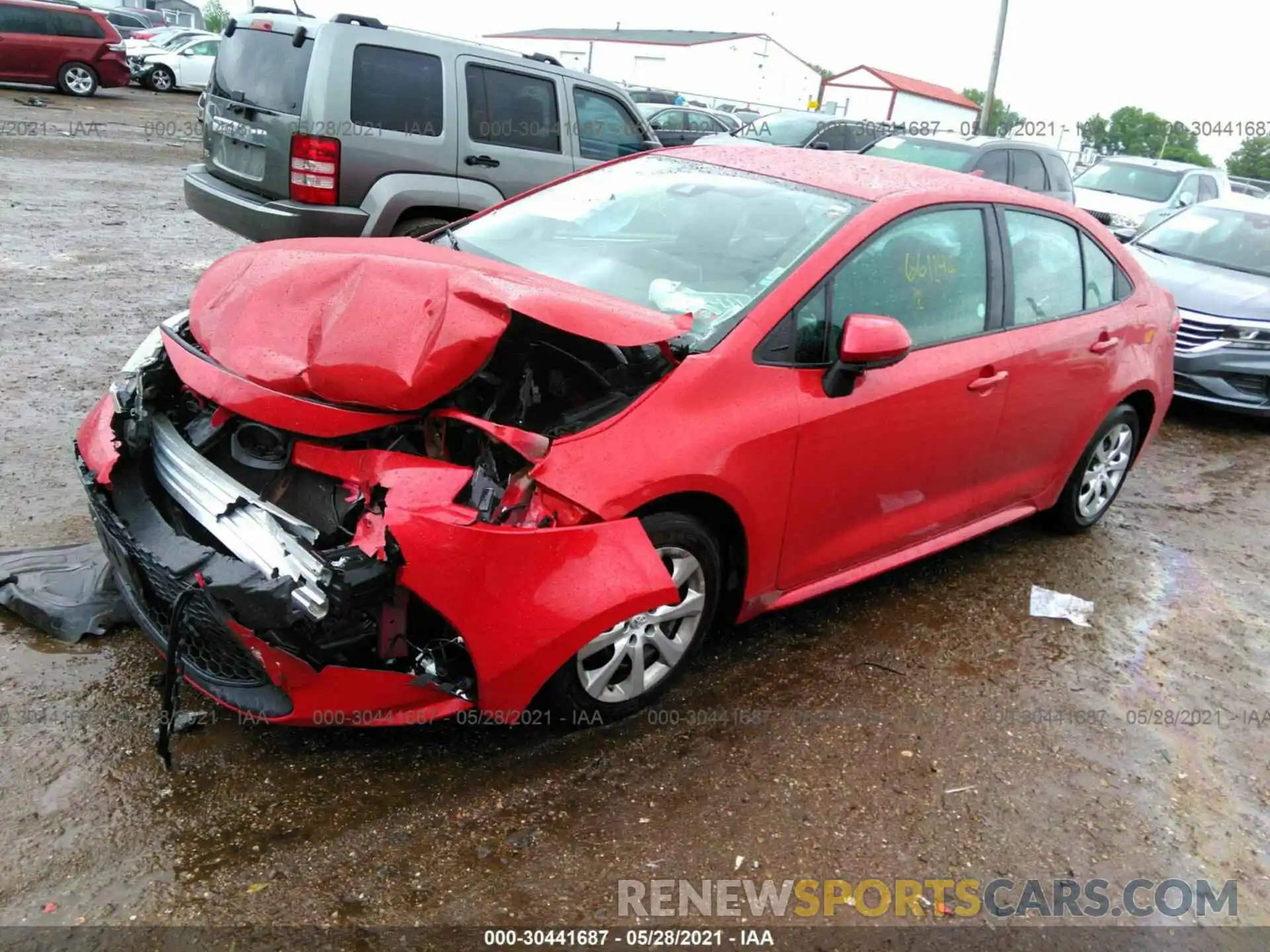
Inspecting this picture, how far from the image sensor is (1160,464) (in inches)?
247

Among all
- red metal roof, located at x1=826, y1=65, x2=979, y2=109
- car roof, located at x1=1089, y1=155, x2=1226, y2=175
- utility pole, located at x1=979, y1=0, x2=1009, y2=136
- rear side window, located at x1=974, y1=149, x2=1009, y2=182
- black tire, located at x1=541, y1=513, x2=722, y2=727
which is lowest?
black tire, located at x1=541, y1=513, x2=722, y2=727

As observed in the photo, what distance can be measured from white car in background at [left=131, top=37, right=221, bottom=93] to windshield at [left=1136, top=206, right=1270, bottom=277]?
75.0 feet

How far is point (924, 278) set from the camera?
358 cm

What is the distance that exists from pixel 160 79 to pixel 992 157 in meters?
22.1

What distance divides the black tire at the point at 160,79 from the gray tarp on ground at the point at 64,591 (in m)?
25.0

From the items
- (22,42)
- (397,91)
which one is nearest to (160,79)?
(22,42)

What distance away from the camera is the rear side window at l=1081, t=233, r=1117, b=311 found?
14.4 ft

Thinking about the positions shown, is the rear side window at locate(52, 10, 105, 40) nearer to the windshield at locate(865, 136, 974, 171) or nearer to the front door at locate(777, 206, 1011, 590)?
the windshield at locate(865, 136, 974, 171)

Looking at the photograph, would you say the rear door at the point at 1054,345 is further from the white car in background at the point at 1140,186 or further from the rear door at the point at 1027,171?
the white car in background at the point at 1140,186

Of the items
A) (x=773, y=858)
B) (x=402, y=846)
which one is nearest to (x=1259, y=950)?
(x=773, y=858)

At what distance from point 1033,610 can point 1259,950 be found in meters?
1.74

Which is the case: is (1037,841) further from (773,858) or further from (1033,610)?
(1033,610)

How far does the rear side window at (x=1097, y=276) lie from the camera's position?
4.39 m

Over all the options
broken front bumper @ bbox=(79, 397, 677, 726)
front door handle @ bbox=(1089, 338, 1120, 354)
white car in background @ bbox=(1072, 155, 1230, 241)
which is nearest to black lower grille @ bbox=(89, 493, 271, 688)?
broken front bumper @ bbox=(79, 397, 677, 726)
